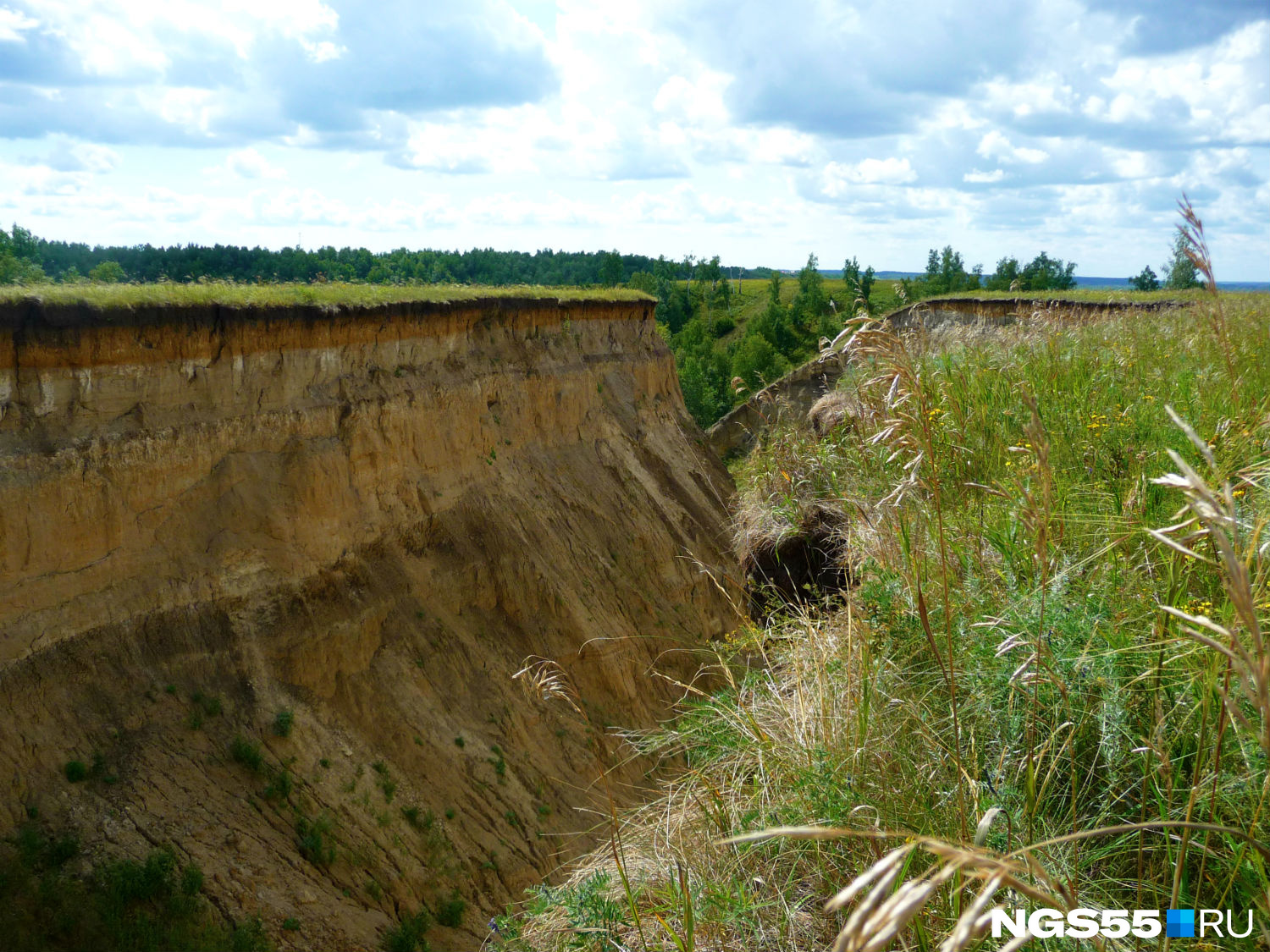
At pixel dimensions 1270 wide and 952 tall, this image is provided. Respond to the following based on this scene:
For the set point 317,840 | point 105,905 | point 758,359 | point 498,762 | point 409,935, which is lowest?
point 409,935

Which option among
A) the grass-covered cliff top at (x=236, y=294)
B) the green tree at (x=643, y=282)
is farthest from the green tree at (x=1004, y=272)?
the grass-covered cliff top at (x=236, y=294)

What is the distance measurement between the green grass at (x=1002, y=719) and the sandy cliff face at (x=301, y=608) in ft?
10.5

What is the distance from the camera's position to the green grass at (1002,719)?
2.54 m

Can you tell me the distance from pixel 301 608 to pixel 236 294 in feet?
13.9

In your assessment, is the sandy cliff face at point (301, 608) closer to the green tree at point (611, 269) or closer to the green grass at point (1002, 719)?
the green grass at point (1002, 719)

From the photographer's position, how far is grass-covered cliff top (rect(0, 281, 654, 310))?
9859mm

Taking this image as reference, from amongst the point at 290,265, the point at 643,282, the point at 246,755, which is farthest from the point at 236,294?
the point at 643,282

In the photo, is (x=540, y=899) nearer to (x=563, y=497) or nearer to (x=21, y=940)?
(x=21, y=940)

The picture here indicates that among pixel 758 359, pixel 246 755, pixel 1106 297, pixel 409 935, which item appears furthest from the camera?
pixel 758 359

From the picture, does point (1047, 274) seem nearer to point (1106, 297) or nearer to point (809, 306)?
point (809, 306)

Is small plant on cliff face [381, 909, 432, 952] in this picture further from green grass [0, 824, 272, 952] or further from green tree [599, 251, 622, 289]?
green tree [599, 251, 622, 289]

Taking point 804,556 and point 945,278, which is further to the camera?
point 945,278

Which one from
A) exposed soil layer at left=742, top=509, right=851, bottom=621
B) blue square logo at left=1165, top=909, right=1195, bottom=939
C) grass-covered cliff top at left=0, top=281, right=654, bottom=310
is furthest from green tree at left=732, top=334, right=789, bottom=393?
blue square logo at left=1165, top=909, right=1195, bottom=939

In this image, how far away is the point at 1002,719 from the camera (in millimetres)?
3080
